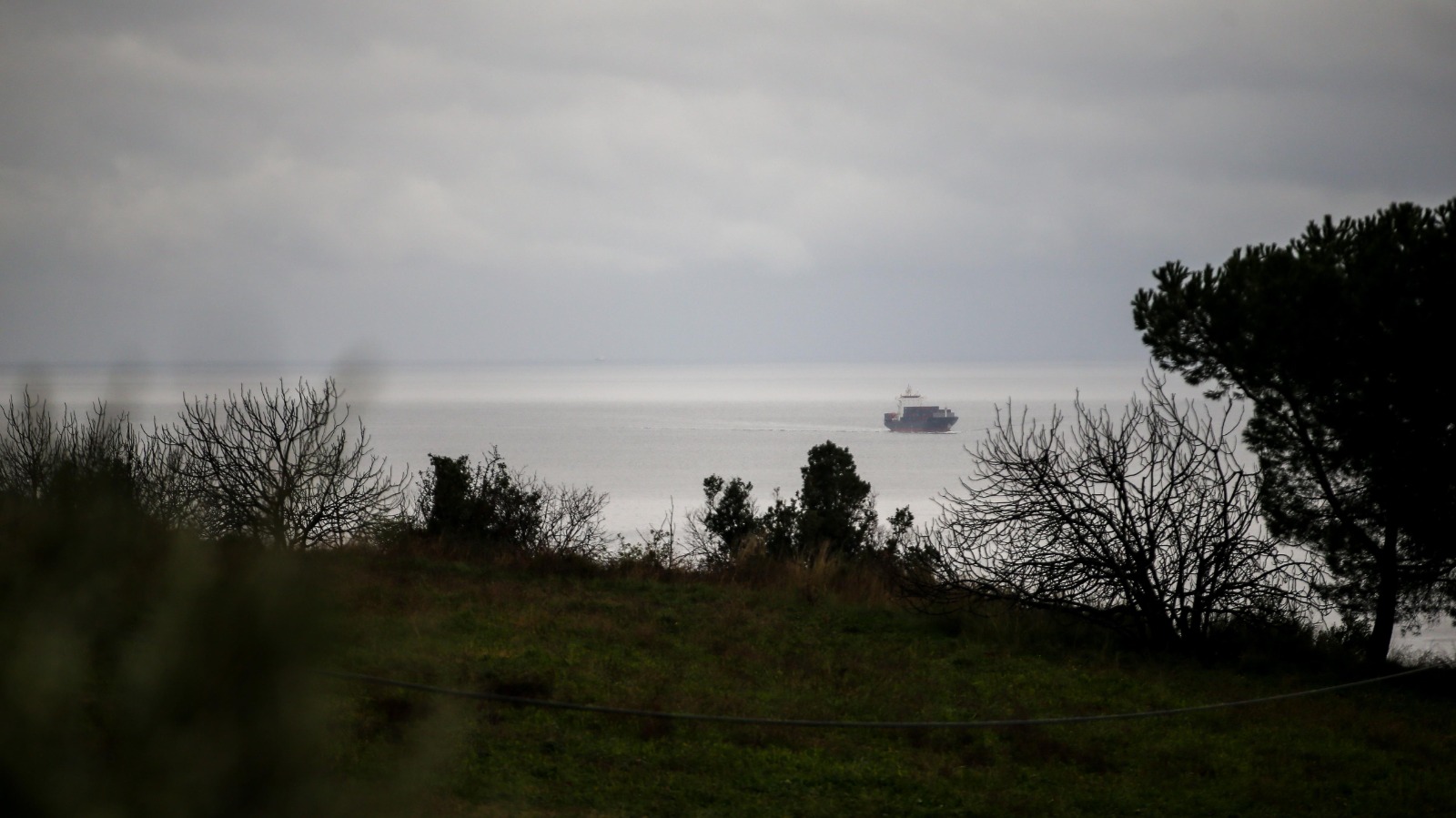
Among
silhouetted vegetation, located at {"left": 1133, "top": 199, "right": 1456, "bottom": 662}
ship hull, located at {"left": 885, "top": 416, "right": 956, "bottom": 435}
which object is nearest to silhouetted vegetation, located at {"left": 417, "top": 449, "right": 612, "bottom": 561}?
silhouetted vegetation, located at {"left": 1133, "top": 199, "right": 1456, "bottom": 662}

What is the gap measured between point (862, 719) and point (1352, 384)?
22.4 ft

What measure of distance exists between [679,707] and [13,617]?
7.18 m

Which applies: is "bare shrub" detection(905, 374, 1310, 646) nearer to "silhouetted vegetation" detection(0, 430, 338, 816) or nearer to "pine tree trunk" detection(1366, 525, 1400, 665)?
"pine tree trunk" detection(1366, 525, 1400, 665)

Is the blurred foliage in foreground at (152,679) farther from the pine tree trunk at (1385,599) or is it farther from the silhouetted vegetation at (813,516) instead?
the silhouetted vegetation at (813,516)

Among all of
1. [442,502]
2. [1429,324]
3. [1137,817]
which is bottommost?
[1137,817]

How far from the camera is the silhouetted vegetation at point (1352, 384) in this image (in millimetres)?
11273

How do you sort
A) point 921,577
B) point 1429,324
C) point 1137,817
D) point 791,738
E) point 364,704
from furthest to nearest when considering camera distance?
1. point 921,577
2. point 1429,324
3. point 791,738
4. point 364,704
5. point 1137,817

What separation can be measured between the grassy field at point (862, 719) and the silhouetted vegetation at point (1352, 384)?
4.20 ft

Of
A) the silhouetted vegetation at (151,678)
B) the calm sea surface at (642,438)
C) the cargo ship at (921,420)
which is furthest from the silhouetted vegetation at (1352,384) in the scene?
the cargo ship at (921,420)

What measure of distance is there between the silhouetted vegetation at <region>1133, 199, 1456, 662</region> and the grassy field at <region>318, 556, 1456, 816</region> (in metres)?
1.28

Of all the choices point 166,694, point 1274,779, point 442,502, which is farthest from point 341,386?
point 442,502

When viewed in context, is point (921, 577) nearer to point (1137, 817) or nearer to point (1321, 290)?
point (1321, 290)

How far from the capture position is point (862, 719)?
8742 millimetres

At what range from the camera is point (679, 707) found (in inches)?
336
